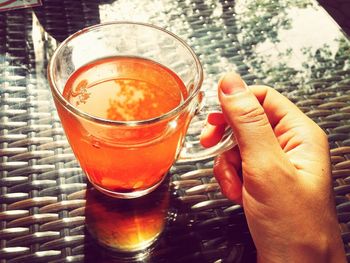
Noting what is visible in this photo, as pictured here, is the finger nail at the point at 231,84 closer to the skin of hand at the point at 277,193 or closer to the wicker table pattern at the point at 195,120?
the skin of hand at the point at 277,193

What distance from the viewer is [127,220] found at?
85 cm

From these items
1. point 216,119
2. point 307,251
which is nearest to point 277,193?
point 307,251

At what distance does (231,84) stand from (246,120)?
75 millimetres

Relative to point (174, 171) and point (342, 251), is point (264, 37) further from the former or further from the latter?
point (342, 251)

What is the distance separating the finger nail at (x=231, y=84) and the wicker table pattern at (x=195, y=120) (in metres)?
0.10

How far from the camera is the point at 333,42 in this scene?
1.24m

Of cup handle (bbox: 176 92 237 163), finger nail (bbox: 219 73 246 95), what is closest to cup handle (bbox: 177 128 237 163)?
cup handle (bbox: 176 92 237 163)

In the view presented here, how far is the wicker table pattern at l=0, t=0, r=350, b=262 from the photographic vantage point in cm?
82

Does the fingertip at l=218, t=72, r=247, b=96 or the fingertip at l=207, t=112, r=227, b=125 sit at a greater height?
the fingertip at l=218, t=72, r=247, b=96

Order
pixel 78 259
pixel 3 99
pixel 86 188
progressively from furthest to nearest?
pixel 3 99 → pixel 86 188 → pixel 78 259

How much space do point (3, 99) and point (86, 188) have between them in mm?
303

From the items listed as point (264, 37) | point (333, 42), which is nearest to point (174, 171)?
point (264, 37)

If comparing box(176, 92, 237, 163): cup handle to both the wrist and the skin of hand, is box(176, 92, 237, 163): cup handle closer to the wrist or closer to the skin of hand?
the skin of hand

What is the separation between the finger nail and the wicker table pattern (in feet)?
0.34
